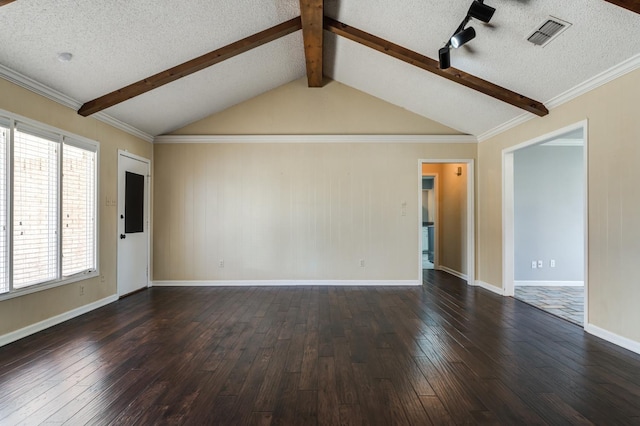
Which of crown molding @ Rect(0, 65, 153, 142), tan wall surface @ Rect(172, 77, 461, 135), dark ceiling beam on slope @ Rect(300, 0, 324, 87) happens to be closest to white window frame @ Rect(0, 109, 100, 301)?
crown molding @ Rect(0, 65, 153, 142)

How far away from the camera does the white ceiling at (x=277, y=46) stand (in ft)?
9.03

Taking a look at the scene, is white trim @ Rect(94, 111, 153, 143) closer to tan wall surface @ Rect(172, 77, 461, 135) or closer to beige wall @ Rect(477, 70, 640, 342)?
tan wall surface @ Rect(172, 77, 461, 135)

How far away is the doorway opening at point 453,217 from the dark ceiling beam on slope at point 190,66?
320 cm

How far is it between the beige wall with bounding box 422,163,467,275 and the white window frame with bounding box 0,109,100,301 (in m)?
5.93

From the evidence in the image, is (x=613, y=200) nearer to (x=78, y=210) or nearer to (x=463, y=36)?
(x=463, y=36)

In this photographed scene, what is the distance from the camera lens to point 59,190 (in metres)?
3.66

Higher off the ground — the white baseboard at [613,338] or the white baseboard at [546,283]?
the white baseboard at [613,338]

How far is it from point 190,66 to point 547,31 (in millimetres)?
3785

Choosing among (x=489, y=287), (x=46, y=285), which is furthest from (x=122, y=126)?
(x=489, y=287)

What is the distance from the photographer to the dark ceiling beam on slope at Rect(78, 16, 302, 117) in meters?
3.89

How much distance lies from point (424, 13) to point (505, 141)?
2617mm

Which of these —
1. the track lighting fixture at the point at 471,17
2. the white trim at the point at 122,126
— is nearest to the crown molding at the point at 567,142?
the track lighting fixture at the point at 471,17

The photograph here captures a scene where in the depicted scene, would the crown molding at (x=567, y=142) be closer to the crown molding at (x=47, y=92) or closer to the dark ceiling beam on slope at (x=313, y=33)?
the dark ceiling beam on slope at (x=313, y=33)

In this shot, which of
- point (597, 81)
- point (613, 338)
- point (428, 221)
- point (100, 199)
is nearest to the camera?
point (613, 338)
